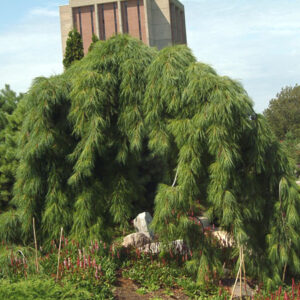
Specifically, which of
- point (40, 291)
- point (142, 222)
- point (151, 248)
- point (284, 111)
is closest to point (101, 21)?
point (284, 111)

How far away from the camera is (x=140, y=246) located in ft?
22.7

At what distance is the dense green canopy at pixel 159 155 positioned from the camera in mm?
5578

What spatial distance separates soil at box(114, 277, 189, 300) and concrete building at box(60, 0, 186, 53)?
125ft

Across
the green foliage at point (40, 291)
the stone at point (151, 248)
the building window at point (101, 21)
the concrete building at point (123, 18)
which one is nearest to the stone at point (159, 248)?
the stone at point (151, 248)

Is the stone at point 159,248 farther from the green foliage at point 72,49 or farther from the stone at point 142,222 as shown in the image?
the green foliage at point 72,49

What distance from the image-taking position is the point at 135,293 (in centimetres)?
551

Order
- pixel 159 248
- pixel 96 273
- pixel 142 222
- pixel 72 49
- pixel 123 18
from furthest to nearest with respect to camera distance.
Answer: pixel 123 18 → pixel 72 49 → pixel 142 222 → pixel 159 248 → pixel 96 273

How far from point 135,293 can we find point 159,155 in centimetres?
201

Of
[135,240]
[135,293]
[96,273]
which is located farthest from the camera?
[135,240]

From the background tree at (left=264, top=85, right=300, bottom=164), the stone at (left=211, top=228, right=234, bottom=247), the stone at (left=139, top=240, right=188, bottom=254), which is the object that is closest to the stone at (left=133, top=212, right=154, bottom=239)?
the stone at (left=139, top=240, right=188, bottom=254)

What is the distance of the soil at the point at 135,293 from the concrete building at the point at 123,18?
38011 mm

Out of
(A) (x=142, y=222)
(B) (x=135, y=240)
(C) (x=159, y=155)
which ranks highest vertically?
(C) (x=159, y=155)

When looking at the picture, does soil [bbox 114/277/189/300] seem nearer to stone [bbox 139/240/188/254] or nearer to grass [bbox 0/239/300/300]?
grass [bbox 0/239/300/300]

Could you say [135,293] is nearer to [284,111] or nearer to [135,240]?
[135,240]
